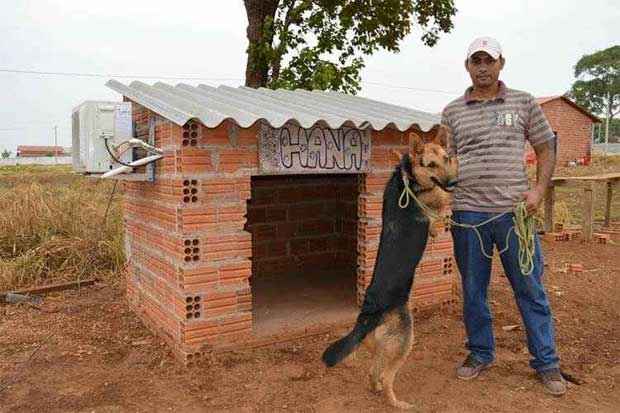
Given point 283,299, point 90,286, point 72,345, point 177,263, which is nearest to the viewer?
point 177,263

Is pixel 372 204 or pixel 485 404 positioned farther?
pixel 372 204

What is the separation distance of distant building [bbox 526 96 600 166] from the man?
30.1m

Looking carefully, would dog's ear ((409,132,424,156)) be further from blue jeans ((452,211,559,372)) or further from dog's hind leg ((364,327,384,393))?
dog's hind leg ((364,327,384,393))

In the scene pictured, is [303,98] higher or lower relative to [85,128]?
higher

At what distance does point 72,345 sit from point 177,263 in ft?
5.17

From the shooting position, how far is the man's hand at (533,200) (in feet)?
12.5

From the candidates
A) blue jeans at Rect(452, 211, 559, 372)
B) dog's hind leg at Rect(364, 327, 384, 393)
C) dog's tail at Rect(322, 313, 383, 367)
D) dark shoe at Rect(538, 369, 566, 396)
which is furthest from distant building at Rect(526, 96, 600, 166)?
dog's tail at Rect(322, 313, 383, 367)

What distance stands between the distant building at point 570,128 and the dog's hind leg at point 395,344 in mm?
30921

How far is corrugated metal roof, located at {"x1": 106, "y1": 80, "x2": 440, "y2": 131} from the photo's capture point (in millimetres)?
4270

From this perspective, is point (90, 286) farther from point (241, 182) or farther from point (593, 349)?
point (593, 349)

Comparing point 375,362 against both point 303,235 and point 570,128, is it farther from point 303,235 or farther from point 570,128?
point 570,128

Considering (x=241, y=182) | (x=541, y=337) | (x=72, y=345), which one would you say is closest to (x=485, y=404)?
(x=541, y=337)

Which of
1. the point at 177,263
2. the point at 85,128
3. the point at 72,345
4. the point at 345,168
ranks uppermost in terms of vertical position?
the point at 85,128

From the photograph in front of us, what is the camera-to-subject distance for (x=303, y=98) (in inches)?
251
